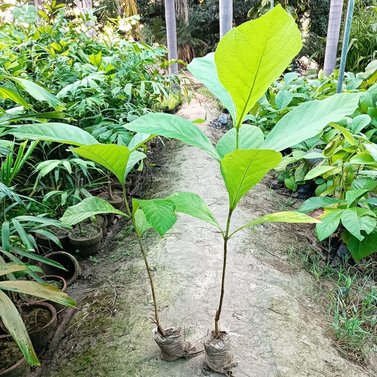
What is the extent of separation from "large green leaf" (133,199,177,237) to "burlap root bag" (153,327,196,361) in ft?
1.79

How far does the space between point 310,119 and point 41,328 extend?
1.28 meters

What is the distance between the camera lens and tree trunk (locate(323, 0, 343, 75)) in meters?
4.41

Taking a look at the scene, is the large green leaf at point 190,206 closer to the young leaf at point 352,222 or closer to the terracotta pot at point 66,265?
the young leaf at point 352,222

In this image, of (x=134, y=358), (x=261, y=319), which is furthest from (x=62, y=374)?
(x=261, y=319)

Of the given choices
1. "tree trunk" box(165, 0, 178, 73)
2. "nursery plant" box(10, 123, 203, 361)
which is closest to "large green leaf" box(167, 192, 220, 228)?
"nursery plant" box(10, 123, 203, 361)

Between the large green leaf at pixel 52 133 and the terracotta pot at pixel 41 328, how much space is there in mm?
965

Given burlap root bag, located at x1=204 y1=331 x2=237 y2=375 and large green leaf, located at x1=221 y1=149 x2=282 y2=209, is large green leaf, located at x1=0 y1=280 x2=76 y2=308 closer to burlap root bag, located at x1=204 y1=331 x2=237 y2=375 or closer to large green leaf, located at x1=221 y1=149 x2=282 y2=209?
burlap root bag, located at x1=204 y1=331 x2=237 y2=375

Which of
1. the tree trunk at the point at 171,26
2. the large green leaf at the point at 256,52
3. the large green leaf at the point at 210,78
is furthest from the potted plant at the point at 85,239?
the tree trunk at the point at 171,26

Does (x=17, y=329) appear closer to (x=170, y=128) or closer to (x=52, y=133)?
(x=52, y=133)

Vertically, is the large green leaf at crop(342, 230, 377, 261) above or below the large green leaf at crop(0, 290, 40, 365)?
below

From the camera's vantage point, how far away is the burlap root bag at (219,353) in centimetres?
Answer: 102

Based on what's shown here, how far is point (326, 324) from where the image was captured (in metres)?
1.54

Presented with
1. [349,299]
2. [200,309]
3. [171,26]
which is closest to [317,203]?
[349,299]

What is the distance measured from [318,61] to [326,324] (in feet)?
26.8
